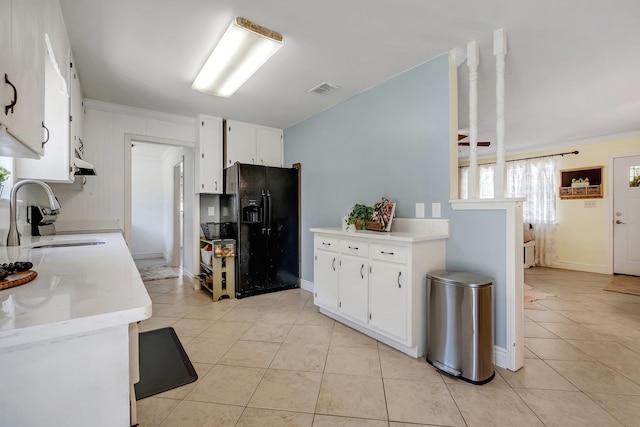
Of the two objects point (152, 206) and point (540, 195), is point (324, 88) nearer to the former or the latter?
point (540, 195)

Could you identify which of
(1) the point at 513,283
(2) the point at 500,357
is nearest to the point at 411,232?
(1) the point at 513,283

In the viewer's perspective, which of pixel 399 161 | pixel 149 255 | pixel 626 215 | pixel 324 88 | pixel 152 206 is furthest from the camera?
pixel 152 206

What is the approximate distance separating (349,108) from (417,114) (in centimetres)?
100

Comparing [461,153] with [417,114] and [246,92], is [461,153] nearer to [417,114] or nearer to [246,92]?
[417,114]

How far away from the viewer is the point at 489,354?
1936 millimetres

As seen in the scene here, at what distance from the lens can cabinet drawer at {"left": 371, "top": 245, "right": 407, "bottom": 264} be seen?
222 cm

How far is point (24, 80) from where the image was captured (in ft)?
3.51

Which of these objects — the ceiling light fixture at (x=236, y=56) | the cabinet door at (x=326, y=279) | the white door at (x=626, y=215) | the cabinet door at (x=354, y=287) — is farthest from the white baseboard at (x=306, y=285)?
the white door at (x=626, y=215)

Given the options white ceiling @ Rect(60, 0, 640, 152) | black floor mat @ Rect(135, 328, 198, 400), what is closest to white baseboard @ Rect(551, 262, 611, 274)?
white ceiling @ Rect(60, 0, 640, 152)

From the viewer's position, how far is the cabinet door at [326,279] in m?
2.89

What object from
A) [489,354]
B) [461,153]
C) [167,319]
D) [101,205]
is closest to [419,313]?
[489,354]

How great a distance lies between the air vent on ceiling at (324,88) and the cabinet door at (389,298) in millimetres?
1927

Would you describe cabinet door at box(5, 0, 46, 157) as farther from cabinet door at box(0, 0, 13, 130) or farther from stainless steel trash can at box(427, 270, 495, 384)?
stainless steel trash can at box(427, 270, 495, 384)

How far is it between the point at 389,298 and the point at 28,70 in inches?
95.6
